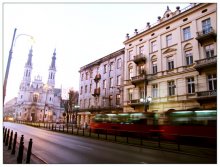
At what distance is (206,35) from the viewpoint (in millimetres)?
23344

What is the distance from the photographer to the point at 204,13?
25.0 meters

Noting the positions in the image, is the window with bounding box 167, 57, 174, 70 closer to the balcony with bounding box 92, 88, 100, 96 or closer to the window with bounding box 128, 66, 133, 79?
the window with bounding box 128, 66, 133, 79

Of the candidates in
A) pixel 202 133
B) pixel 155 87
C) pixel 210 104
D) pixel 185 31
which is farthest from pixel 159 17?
pixel 202 133

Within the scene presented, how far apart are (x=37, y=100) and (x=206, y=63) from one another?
329 ft

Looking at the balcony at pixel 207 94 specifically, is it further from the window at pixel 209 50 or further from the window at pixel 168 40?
the window at pixel 168 40

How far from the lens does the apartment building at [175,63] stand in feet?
76.2

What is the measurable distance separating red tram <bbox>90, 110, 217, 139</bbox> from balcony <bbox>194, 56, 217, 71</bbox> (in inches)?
282

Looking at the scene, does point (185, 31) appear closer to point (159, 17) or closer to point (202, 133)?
point (159, 17)

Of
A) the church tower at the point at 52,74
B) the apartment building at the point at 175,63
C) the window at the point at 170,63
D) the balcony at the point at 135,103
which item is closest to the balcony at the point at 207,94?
the apartment building at the point at 175,63

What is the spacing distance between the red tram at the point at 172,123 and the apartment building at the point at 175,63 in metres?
1.58

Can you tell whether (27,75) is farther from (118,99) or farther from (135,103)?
(135,103)

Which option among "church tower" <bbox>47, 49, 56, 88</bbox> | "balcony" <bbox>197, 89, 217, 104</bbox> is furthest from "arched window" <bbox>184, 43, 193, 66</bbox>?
"church tower" <bbox>47, 49, 56, 88</bbox>

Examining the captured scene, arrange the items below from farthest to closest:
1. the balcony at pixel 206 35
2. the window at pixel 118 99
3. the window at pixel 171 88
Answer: the window at pixel 118 99 → the window at pixel 171 88 → the balcony at pixel 206 35

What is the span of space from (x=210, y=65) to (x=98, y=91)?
25.0m
